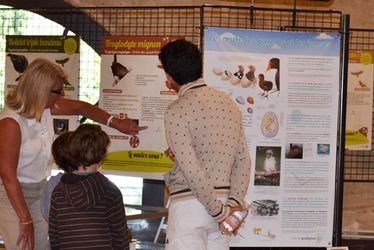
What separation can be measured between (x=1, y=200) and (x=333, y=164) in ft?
6.79

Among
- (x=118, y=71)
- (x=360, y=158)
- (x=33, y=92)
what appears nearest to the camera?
(x=33, y=92)

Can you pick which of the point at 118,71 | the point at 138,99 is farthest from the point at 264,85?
the point at 118,71

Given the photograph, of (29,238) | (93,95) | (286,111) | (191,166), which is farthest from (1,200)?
(93,95)

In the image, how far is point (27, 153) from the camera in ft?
11.0

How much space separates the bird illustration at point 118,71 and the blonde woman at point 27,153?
52.0 inches

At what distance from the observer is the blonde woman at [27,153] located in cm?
327

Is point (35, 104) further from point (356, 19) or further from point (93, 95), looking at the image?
point (356, 19)

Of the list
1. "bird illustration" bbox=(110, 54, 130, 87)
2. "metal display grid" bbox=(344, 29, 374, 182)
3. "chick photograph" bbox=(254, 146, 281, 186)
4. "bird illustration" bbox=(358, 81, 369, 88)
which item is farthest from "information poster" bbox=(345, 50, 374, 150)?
"bird illustration" bbox=(110, 54, 130, 87)

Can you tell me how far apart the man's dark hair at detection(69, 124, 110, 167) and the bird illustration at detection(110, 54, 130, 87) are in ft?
5.57

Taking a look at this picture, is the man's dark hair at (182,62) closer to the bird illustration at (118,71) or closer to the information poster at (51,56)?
the bird illustration at (118,71)

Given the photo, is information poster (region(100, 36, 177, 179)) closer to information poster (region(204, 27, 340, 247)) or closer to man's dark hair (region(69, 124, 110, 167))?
information poster (region(204, 27, 340, 247))

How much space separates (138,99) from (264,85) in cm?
90

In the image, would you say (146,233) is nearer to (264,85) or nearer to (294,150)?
(294,150)

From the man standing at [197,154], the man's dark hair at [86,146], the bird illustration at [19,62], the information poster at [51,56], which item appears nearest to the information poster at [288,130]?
the man standing at [197,154]
